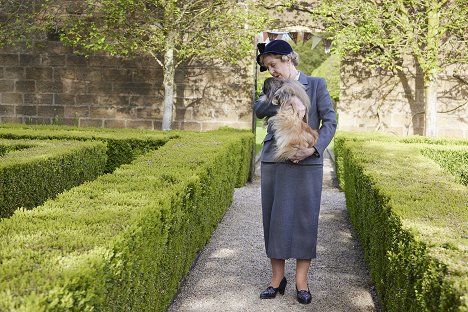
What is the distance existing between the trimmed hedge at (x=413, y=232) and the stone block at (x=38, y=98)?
913cm

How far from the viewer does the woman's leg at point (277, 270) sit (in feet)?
14.6

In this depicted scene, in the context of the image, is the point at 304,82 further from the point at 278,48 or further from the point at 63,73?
the point at 63,73

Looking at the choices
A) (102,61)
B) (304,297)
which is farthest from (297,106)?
(102,61)

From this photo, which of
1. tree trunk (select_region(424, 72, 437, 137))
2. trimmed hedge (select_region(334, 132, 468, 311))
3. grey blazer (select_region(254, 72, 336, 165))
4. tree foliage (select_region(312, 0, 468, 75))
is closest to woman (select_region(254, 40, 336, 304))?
grey blazer (select_region(254, 72, 336, 165))

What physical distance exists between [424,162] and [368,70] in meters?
7.21

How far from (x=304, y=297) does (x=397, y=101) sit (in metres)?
9.24

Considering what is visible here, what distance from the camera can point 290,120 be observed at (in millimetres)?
4121

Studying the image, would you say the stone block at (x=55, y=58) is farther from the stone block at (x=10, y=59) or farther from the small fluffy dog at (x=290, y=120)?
the small fluffy dog at (x=290, y=120)

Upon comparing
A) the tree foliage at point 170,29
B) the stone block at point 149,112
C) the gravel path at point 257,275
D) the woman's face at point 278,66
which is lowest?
the gravel path at point 257,275

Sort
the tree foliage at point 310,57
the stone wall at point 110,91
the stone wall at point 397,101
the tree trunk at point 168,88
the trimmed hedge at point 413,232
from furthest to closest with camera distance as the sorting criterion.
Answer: the tree foliage at point 310,57 < the stone wall at point 110,91 < the stone wall at point 397,101 < the tree trunk at point 168,88 < the trimmed hedge at point 413,232

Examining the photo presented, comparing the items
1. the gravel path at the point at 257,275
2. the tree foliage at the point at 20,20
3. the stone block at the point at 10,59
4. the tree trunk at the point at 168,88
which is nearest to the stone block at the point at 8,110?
the stone block at the point at 10,59

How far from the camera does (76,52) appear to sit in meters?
12.4

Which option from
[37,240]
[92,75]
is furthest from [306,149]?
[92,75]

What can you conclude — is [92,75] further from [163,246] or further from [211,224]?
[163,246]
